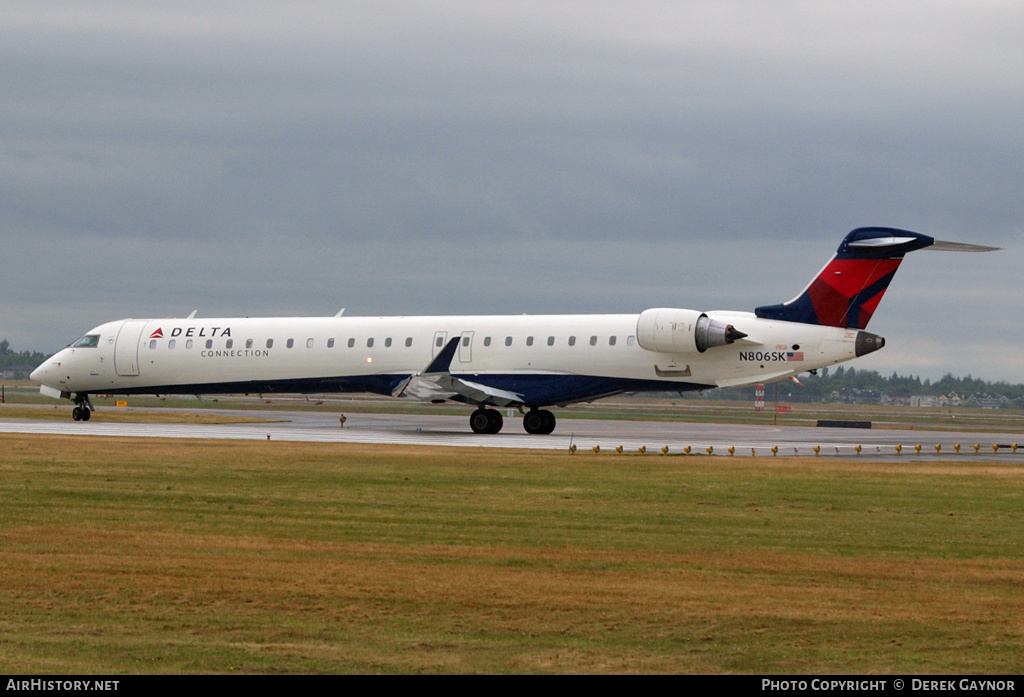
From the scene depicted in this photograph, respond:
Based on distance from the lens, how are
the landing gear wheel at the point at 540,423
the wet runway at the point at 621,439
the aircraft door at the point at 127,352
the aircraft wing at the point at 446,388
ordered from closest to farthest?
the wet runway at the point at 621,439 < the aircraft wing at the point at 446,388 < the landing gear wheel at the point at 540,423 < the aircraft door at the point at 127,352

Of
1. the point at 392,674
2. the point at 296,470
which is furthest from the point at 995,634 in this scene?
the point at 296,470

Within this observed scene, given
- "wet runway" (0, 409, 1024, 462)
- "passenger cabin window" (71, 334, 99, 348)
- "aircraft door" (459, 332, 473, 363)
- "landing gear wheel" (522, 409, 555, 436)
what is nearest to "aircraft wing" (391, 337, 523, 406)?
"aircraft door" (459, 332, 473, 363)

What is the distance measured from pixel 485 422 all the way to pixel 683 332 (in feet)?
24.2

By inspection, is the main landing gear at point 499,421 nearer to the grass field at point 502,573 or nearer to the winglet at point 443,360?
the winglet at point 443,360

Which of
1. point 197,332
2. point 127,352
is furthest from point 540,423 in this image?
point 127,352

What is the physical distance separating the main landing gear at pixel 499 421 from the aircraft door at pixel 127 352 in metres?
13.5

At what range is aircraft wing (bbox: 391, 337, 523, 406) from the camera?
38.5m

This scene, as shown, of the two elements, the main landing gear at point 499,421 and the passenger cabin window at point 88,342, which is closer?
the main landing gear at point 499,421

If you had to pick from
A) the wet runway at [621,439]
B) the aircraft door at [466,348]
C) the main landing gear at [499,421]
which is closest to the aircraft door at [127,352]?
the wet runway at [621,439]

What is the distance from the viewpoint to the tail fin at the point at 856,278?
35.6m

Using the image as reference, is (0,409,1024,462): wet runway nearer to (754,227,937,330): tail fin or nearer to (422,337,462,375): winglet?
(422,337,462,375): winglet

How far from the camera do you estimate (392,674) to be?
8.30 m

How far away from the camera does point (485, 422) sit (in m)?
39.6

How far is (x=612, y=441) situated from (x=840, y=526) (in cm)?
1946
